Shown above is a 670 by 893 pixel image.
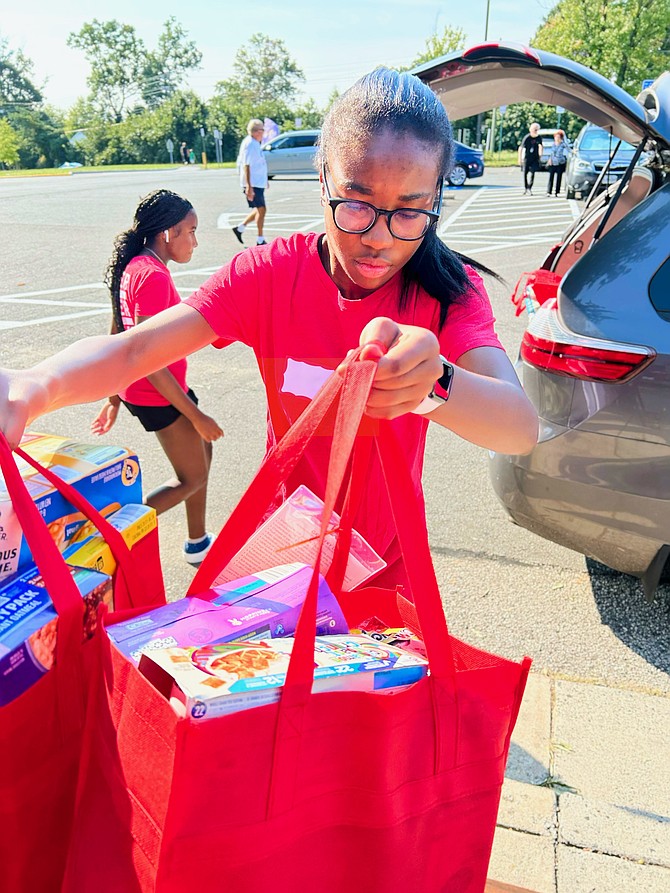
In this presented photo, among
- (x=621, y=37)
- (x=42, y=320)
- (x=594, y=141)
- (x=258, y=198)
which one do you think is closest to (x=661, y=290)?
(x=42, y=320)

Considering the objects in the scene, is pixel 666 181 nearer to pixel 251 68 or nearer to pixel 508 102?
pixel 508 102

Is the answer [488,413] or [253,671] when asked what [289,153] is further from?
[253,671]

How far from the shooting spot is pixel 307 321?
140 cm

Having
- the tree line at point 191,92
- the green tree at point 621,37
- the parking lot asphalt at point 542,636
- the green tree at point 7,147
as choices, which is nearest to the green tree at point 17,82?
the tree line at point 191,92

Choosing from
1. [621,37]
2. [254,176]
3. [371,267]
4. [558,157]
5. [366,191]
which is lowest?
[371,267]

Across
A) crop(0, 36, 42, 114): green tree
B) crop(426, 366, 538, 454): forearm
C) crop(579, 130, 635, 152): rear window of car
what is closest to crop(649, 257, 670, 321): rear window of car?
crop(426, 366, 538, 454): forearm

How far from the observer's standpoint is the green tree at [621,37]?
33.9 metres

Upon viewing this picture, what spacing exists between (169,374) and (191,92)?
262ft

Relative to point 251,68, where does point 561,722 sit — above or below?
below

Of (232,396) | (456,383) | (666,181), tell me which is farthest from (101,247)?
(456,383)

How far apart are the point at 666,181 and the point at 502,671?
7.37 feet

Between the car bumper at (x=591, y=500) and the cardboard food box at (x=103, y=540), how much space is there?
1.67 meters

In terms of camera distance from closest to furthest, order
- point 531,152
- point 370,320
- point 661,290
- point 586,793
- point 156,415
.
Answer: point 370,320
point 586,793
point 661,290
point 156,415
point 531,152

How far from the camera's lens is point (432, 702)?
92cm
